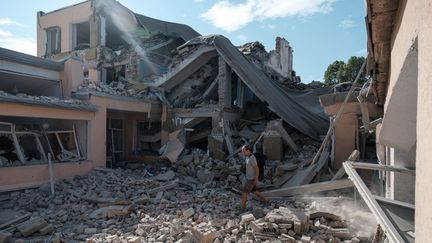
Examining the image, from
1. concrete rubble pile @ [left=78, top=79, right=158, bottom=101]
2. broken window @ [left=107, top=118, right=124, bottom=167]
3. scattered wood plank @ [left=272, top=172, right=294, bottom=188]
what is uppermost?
concrete rubble pile @ [left=78, top=79, right=158, bottom=101]

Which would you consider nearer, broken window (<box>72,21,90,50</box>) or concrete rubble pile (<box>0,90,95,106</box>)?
concrete rubble pile (<box>0,90,95,106</box>)

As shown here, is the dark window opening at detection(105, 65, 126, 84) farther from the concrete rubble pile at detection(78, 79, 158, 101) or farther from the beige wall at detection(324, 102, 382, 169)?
the beige wall at detection(324, 102, 382, 169)

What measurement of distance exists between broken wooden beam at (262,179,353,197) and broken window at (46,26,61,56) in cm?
1699

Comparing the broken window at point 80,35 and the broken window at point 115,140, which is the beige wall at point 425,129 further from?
the broken window at point 80,35

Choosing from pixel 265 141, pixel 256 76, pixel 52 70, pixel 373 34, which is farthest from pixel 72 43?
pixel 373 34

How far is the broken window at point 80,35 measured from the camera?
1946cm

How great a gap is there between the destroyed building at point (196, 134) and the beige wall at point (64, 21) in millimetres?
94

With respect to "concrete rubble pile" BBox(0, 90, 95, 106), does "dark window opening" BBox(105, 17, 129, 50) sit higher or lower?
higher

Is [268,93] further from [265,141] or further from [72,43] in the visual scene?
[72,43]

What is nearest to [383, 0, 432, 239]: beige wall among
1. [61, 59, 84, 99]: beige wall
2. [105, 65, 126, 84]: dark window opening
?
[61, 59, 84, 99]: beige wall

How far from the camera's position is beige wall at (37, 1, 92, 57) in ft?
61.8

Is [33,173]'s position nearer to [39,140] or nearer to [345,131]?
[39,140]

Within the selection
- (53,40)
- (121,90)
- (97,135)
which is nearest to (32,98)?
(97,135)

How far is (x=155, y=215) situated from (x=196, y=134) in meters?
6.27
